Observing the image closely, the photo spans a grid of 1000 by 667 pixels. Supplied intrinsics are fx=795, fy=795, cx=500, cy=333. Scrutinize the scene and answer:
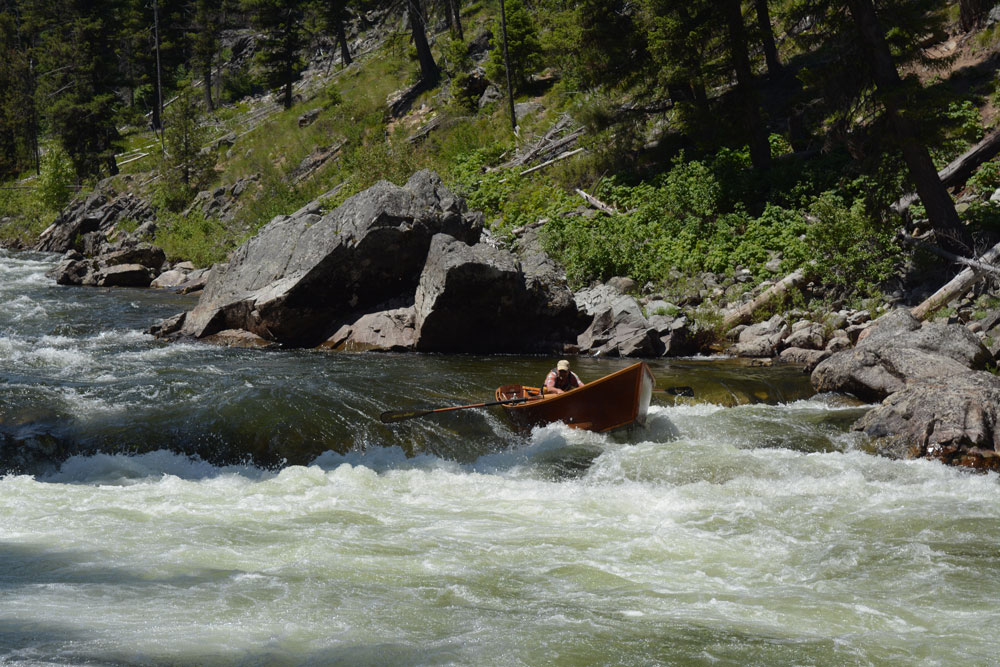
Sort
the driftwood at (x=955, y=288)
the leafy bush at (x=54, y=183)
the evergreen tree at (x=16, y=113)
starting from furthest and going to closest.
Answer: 1. the evergreen tree at (x=16, y=113)
2. the leafy bush at (x=54, y=183)
3. the driftwood at (x=955, y=288)

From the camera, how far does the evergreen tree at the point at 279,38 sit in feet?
150

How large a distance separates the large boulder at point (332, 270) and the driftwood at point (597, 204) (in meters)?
5.73

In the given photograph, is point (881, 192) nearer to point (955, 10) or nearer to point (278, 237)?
point (955, 10)

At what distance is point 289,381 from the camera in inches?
507

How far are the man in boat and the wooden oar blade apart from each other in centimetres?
175

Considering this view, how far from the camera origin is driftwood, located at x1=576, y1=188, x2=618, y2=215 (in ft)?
71.9

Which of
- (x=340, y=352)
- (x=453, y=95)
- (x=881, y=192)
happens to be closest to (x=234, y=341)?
(x=340, y=352)

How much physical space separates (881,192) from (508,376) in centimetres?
910

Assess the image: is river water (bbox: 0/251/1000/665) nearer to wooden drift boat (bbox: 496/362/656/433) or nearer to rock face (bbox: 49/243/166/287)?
wooden drift boat (bbox: 496/362/656/433)

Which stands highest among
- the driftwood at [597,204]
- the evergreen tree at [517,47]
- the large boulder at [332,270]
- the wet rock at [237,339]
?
the evergreen tree at [517,47]

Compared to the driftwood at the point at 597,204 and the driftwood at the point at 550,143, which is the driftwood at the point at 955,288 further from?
the driftwood at the point at 550,143

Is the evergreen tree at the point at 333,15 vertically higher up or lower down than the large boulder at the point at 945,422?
higher up

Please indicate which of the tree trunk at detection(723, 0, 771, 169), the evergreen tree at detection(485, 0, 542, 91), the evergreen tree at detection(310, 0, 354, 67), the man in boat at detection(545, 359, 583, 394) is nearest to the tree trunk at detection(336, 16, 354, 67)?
the evergreen tree at detection(310, 0, 354, 67)

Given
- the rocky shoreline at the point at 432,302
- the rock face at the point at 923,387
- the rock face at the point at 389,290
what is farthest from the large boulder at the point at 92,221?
the rock face at the point at 923,387
